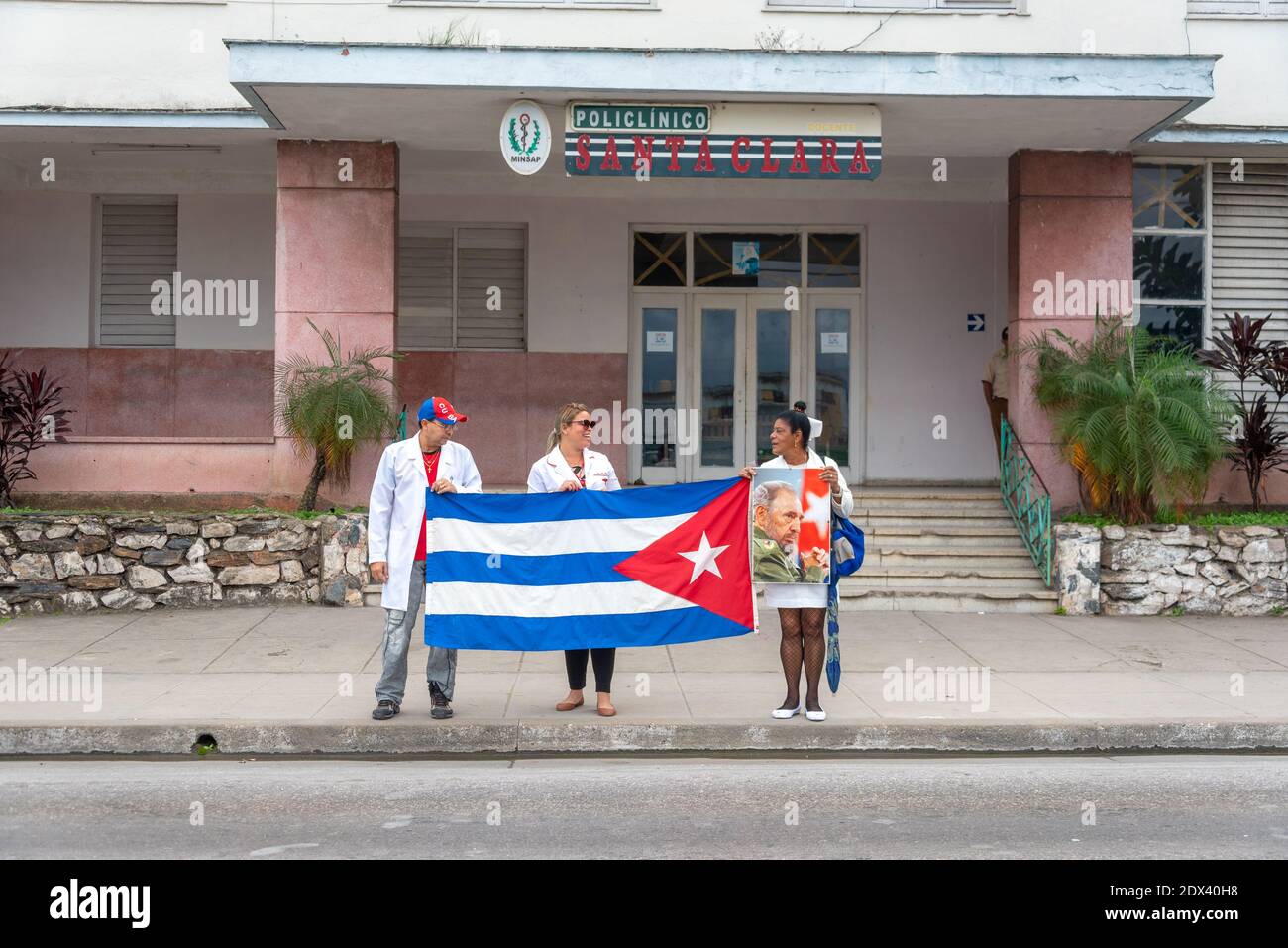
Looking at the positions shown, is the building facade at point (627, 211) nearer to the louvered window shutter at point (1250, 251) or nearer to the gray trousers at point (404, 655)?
the louvered window shutter at point (1250, 251)

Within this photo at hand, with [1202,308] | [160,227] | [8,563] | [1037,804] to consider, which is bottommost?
[1037,804]

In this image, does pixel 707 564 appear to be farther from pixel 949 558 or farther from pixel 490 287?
pixel 490 287

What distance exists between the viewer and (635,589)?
833 centimetres

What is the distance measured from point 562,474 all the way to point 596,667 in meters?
1.29

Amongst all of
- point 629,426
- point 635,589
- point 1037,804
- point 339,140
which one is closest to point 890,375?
point 629,426

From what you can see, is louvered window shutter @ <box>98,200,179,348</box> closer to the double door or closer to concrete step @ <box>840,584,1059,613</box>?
the double door

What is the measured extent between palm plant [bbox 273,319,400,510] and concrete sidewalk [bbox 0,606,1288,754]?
1.52m

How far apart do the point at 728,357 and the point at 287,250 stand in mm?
5838

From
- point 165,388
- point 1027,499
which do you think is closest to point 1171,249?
point 1027,499

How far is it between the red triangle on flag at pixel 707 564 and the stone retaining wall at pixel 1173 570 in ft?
17.5

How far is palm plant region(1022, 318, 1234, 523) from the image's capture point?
1195 cm

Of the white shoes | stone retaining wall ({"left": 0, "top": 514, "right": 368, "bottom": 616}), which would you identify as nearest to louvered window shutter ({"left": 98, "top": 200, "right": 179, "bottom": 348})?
stone retaining wall ({"left": 0, "top": 514, "right": 368, "bottom": 616})

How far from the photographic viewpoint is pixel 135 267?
16047 millimetres

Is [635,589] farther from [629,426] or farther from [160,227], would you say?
[160,227]
